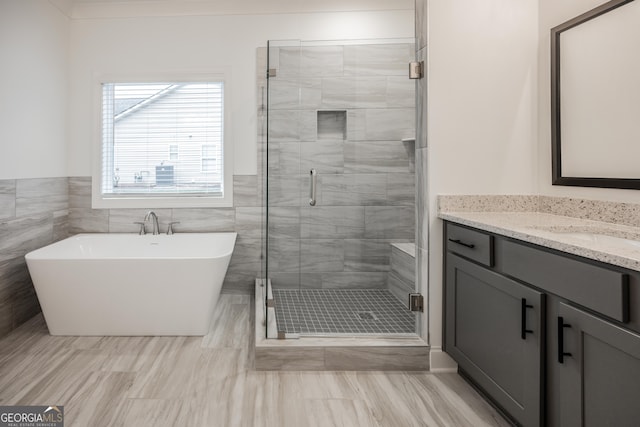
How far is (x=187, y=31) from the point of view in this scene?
4062 mm

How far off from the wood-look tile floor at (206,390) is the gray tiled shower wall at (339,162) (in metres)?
0.64

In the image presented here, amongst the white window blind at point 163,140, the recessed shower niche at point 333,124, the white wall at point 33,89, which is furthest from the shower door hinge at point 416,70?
the white wall at point 33,89

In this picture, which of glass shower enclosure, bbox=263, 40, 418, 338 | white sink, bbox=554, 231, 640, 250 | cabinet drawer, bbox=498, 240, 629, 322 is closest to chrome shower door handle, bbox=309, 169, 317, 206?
glass shower enclosure, bbox=263, 40, 418, 338

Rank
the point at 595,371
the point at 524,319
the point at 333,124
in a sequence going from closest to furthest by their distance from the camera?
1. the point at 595,371
2. the point at 524,319
3. the point at 333,124

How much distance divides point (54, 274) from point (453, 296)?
254 cm

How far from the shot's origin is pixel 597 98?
7.02ft

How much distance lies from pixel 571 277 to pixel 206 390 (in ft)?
5.88

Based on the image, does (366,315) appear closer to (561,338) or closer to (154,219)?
(561,338)

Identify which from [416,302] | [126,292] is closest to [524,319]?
[416,302]

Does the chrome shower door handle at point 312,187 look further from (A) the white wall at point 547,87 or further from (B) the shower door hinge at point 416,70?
(A) the white wall at point 547,87

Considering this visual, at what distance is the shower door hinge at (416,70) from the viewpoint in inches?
102

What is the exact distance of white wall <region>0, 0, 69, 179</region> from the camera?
3154mm

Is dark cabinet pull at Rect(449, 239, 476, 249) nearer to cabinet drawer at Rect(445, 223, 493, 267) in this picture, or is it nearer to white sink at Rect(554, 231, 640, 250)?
cabinet drawer at Rect(445, 223, 493, 267)

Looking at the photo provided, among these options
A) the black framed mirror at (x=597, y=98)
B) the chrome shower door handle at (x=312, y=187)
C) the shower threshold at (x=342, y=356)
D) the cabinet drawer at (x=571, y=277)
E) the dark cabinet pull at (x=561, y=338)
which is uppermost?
the black framed mirror at (x=597, y=98)
